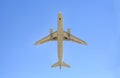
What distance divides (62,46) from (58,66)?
47.7ft

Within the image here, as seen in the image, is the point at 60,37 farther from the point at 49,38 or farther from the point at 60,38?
the point at 49,38

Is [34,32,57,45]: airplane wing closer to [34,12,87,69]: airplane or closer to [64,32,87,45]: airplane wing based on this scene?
[34,12,87,69]: airplane

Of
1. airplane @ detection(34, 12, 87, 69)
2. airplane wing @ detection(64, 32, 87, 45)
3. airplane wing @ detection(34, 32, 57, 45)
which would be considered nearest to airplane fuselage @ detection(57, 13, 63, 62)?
airplane @ detection(34, 12, 87, 69)

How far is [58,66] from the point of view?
13200 centimetres

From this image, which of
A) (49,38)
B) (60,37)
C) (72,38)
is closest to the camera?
(60,37)

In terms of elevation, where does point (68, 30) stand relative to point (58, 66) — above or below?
above

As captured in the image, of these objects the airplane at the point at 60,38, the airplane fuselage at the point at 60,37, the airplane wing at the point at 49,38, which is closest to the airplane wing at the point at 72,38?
the airplane at the point at 60,38

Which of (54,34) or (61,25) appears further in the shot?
(54,34)

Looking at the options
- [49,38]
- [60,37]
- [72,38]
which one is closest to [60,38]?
[60,37]

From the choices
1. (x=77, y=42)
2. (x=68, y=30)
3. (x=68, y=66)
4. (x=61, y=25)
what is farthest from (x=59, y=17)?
(x=68, y=66)

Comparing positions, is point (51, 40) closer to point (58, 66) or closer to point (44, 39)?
point (44, 39)

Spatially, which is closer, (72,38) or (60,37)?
(60,37)

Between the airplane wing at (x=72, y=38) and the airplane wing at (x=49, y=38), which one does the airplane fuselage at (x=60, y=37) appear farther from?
the airplane wing at (x=72, y=38)

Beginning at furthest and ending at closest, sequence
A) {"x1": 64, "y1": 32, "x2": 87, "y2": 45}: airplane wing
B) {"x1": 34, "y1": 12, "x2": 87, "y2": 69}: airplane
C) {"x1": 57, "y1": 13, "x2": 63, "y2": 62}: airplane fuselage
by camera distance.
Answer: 1. {"x1": 64, "y1": 32, "x2": 87, "y2": 45}: airplane wing
2. {"x1": 34, "y1": 12, "x2": 87, "y2": 69}: airplane
3. {"x1": 57, "y1": 13, "x2": 63, "y2": 62}: airplane fuselage
